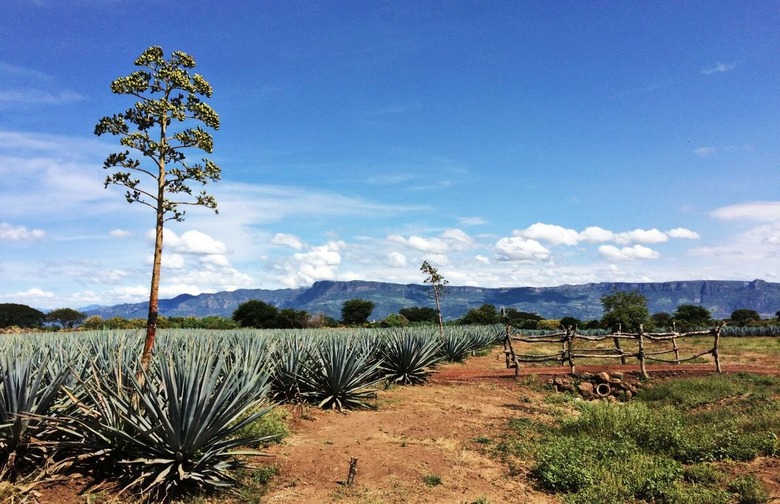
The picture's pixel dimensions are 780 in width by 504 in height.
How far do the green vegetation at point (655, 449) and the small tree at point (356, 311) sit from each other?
A: 49.0 metres

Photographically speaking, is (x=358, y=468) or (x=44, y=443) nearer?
(x=44, y=443)

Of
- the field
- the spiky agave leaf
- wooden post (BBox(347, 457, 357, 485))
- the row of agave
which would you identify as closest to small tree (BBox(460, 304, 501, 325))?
the spiky agave leaf

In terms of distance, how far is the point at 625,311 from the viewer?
39.3m

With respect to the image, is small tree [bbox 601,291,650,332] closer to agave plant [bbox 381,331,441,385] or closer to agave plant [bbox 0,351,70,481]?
agave plant [bbox 381,331,441,385]

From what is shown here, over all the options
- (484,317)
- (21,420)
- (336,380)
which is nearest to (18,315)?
(484,317)

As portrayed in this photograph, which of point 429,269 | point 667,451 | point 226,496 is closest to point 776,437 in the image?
point 667,451

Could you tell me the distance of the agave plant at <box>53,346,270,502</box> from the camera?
4.39 meters

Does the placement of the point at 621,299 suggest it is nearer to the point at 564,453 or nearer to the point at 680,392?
the point at 680,392

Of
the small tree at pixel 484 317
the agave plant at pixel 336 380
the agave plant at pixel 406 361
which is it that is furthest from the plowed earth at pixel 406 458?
the small tree at pixel 484 317

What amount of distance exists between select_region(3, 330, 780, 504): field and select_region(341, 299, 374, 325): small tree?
47.7 meters

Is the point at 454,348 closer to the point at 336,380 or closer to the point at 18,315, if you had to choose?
the point at 336,380

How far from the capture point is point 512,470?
19.7 ft

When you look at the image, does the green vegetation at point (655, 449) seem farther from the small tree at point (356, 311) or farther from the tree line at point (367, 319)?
the small tree at point (356, 311)

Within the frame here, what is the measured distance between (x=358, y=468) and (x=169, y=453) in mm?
2135
